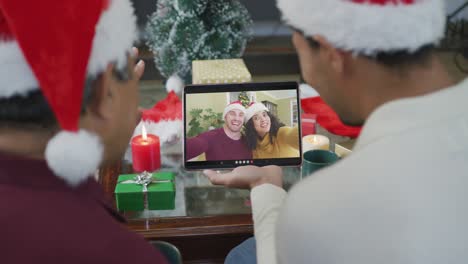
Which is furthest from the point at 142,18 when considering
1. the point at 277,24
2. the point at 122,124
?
the point at 122,124

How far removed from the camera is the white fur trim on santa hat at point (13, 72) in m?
0.65

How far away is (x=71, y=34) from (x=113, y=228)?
0.26 m

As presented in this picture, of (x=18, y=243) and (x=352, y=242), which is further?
(x=352, y=242)

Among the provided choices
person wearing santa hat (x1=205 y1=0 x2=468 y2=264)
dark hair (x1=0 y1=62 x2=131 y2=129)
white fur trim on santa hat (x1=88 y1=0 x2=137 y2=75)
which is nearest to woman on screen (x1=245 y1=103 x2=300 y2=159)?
person wearing santa hat (x1=205 y1=0 x2=468 y2=264)

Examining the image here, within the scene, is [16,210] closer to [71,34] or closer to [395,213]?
[71,34]

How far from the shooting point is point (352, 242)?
75 cm

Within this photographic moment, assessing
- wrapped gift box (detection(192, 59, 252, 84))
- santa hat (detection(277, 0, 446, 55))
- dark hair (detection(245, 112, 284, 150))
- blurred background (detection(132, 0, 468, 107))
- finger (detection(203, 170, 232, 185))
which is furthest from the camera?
blurred background (detection(132, 0, 468, 107))

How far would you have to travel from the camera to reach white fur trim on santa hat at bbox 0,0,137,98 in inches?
25.7

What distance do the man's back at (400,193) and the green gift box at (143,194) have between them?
55cm

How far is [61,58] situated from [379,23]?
1.49 feet

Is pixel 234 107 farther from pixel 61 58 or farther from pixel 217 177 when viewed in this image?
pixel 61 58

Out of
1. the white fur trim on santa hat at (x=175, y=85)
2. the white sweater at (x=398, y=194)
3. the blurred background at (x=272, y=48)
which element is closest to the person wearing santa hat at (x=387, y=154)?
the white sweater at (x=398, y=194)

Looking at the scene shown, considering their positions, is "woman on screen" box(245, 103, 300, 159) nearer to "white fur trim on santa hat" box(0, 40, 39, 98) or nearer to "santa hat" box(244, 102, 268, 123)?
"santa hat" box(244, 102, 268, 123)

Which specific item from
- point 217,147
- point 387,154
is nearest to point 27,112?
point 387,154
